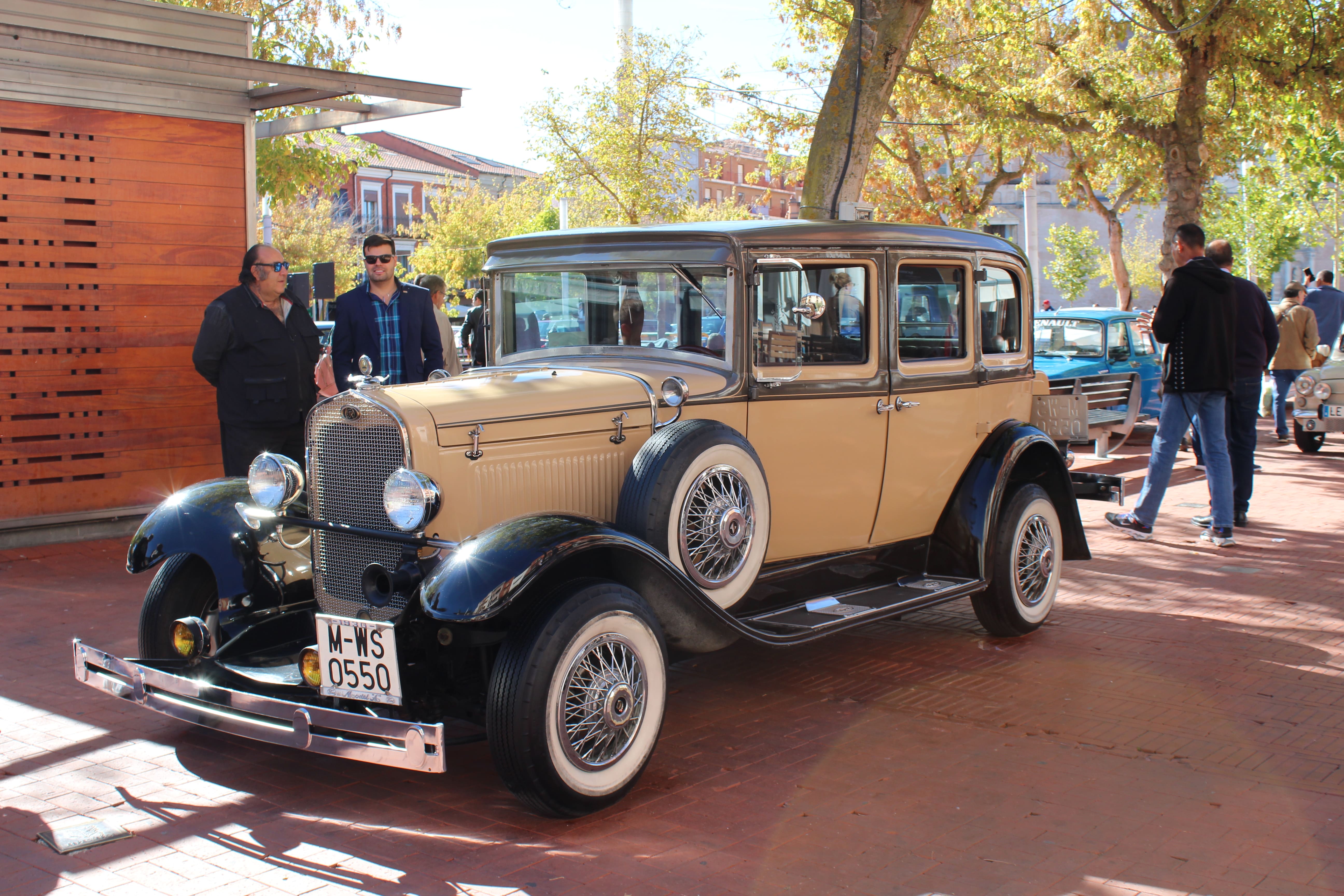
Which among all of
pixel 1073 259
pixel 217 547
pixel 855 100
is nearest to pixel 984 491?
pixel 217 547

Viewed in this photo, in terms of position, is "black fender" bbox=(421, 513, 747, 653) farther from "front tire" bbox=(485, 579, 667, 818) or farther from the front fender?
the front fender

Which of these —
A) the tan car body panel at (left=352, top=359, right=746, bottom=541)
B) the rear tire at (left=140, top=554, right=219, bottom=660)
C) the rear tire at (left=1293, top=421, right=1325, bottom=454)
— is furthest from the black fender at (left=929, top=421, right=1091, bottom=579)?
the rear tire at (left=1293, top=421, right=1325, bottom=454)

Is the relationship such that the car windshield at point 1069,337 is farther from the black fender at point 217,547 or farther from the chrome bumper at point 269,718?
the chrome bumper at point 269,718

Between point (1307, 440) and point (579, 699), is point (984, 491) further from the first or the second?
point (1307, 440)

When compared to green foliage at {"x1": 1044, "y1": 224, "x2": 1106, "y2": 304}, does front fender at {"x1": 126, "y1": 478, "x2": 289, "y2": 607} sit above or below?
below

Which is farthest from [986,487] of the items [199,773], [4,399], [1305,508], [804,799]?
[4,399]

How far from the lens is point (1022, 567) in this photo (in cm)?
582

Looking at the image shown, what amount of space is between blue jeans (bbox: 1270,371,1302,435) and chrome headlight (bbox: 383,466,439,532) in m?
12.9

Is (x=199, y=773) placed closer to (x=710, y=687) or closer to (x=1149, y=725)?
(x=710, y=687)

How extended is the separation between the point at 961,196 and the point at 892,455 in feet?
62.8

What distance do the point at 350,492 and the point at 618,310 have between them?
4.80 feet

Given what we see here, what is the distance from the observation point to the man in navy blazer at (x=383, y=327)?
6.43m

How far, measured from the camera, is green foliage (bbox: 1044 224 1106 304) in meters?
46.2

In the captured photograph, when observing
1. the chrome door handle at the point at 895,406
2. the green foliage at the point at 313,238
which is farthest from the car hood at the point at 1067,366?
the green foliage at the point at 313,238
